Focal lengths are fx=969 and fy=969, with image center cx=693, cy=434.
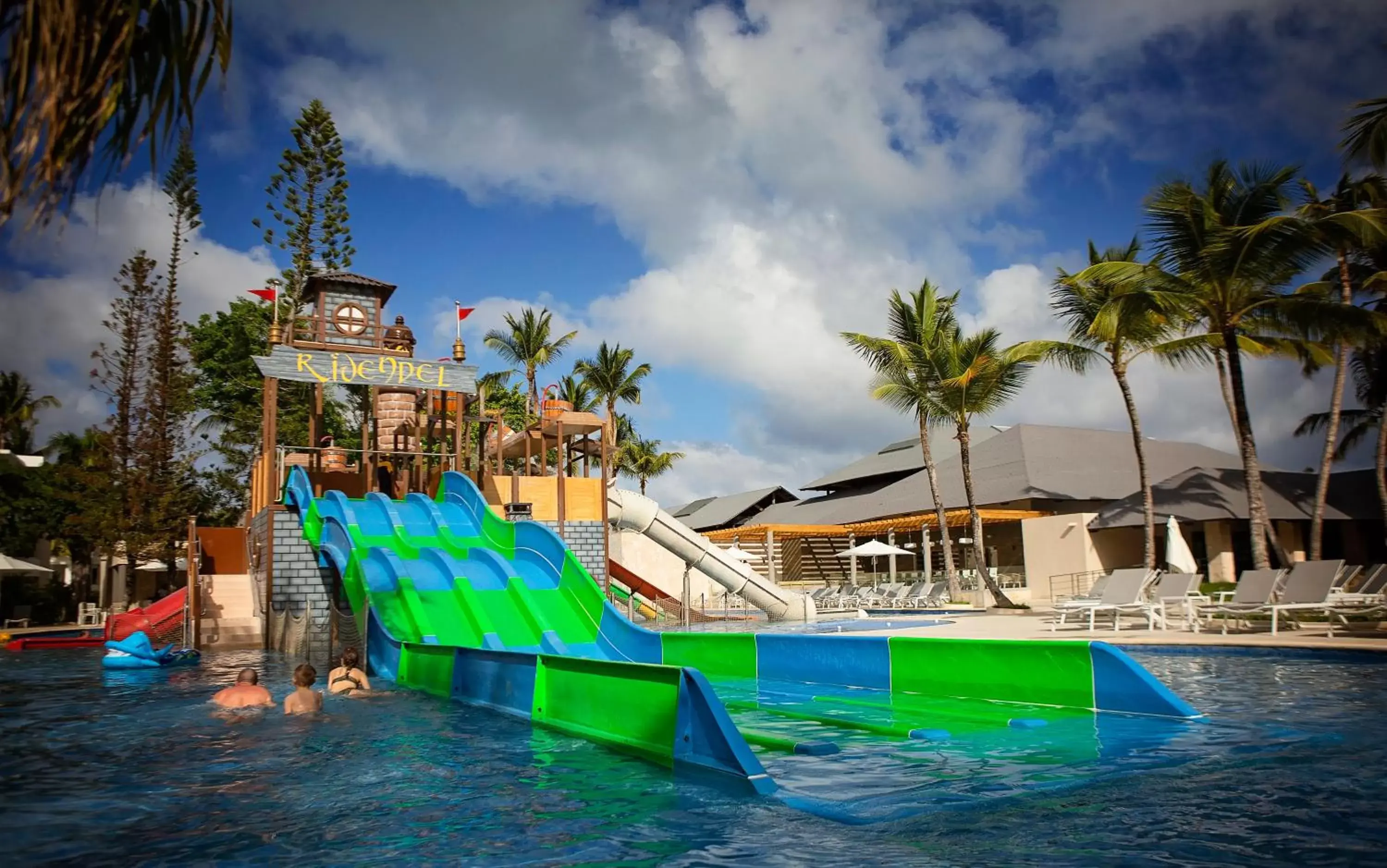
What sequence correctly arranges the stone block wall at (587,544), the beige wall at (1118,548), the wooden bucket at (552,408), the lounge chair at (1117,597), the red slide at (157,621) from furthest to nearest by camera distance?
the beige wall at (1118,548)
the wooden bucket at (552,408)
the stone block wall at (587,544)
the red slide at (157,621)
the lounge chair at (1117,597)

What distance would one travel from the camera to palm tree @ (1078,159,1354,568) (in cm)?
1867

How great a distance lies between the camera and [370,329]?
23.8 meters

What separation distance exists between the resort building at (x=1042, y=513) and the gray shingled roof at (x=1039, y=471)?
0.21 feet

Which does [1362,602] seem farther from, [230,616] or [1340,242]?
[230,616]

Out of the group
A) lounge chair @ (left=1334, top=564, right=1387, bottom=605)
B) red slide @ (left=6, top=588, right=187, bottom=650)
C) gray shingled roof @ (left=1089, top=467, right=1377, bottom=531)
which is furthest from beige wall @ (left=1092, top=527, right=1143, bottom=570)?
red slide @ (left=6, top=588, right=187, bottom=650)

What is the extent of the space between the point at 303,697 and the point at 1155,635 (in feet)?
38.1

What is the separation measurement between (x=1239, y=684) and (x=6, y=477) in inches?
1368

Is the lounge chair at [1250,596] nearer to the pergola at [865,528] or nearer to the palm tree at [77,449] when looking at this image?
the pergola at [865,528]

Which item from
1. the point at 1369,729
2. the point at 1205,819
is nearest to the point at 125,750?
the point at 1205,819

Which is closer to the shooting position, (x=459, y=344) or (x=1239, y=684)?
(x=1239, y=684)

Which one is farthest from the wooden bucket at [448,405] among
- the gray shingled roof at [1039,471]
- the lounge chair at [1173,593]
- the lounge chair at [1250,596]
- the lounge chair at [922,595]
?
the lounge chair at [1250,596]

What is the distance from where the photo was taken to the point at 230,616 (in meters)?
20.5

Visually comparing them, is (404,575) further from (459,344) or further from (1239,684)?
(1239,684)

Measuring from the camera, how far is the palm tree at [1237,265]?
1867 centimetres
